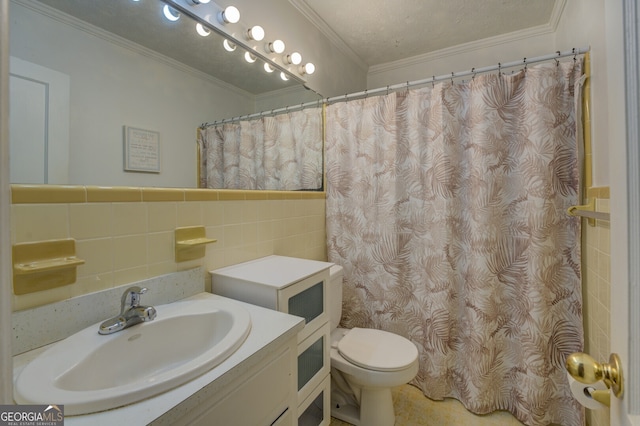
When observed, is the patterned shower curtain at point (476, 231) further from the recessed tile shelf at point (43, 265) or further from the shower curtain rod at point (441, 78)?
the recessed tile shelf at point (43, 265)

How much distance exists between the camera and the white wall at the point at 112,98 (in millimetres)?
783

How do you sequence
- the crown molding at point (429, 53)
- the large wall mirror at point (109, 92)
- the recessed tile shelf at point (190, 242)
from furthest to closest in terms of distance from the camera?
the crown molding at point (429, 53) < the recessed tile shelf at point (190, 242) < the large wall mirror at point (109, 92)

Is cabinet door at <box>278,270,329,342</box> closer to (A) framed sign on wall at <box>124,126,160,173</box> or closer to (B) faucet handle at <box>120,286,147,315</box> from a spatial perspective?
(B) faucet handle at <box>120,286,147,315</box>

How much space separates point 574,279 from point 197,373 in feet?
5.43

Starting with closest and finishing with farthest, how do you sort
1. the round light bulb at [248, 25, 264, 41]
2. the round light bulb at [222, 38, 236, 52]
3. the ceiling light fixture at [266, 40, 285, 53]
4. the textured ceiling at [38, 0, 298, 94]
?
the textured ceiling at [38, 0, 298, 94] < the round light bulb at [222, 38, 236, 52] < the round light bulb at [248, 25, 264, 41] < the ceiling light fixture at [266, 40, 285, 53]

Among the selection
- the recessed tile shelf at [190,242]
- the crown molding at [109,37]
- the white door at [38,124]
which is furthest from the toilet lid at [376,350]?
the crown molding at [109,37]

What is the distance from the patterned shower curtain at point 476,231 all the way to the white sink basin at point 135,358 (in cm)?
112

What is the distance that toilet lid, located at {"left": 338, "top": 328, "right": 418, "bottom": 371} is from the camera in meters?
1.28

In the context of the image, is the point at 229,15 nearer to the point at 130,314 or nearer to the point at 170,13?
the point at 170,13

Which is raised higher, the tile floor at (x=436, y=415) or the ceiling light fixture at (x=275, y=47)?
the ceiling light fixture at (x=275, y=47)

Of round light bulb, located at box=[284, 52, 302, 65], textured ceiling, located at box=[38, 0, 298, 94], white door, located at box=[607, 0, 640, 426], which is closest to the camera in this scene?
white door, located at box=[607, 0, 640, 426]

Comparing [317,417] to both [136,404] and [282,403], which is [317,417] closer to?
[282,403]

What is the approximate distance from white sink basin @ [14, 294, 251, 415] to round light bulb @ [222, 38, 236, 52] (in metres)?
1.19

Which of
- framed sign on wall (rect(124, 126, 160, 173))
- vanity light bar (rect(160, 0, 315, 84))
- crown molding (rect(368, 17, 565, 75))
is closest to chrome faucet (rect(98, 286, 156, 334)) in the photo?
framed sign on wall (rect(124, 126, 160, 173))
